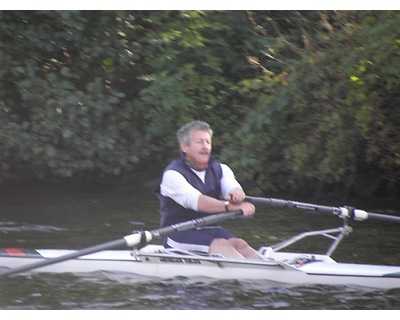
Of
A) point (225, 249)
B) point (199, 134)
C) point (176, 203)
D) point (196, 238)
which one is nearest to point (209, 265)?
point (225, 249)

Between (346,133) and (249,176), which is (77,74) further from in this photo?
(346,133)

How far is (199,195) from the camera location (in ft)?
26.7

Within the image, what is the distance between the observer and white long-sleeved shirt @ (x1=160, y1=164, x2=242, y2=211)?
814 centimetres

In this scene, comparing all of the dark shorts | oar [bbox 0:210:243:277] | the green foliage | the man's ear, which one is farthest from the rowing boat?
the green foliage

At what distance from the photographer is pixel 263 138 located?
1363cm

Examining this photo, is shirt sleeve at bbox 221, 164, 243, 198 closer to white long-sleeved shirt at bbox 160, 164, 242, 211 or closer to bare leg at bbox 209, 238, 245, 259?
white long-sleeved shirt at bbox 160, 164, 242, 211

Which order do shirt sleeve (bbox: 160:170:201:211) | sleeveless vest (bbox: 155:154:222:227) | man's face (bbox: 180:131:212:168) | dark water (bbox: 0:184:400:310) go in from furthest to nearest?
sleeveless vest (bbox: 155:154:222:227) → man's face (bbox: 180:131:212:168) → shirt sleeve (bbox: 160:170:201:211) → dark water (bbox: 0:184:400:310)

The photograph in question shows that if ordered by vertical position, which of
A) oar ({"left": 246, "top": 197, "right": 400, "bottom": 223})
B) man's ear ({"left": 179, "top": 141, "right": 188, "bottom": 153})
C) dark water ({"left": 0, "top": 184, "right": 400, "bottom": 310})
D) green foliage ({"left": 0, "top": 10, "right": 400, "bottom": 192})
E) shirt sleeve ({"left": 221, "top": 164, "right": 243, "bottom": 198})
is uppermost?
green foliage ({"left": 0, "top": 10, "right": 400, "bottom": 192})

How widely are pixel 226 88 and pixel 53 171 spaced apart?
3522 mm

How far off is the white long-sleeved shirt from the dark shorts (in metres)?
0.36

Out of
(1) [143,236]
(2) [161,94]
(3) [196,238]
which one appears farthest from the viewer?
(2) [161,94]

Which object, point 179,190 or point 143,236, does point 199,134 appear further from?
point 143,236

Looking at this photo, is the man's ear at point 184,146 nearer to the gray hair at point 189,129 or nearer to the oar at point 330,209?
the gray hair at point 189,129

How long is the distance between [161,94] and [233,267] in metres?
6.84
